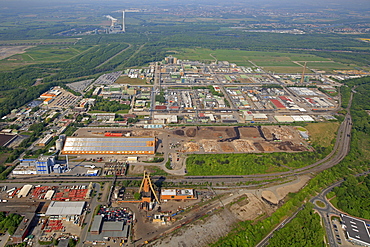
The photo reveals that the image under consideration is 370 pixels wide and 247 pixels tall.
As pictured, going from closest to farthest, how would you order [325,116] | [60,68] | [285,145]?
1. [285,145]
2. [325,116]
3. [60,68]

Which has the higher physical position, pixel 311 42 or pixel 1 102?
pixel 311 42

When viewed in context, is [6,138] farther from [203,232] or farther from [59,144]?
[203,232]

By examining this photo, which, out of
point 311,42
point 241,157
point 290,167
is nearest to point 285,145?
point 290,167

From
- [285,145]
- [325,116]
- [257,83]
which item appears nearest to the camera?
[285,145]

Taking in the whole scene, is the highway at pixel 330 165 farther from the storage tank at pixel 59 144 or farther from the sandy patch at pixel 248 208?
the storage tank at pixel 59 144

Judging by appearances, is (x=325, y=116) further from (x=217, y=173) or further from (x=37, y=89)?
(x=37, y=89)

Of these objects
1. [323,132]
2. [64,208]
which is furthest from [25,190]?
[323,132]

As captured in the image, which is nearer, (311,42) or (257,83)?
(257,83)

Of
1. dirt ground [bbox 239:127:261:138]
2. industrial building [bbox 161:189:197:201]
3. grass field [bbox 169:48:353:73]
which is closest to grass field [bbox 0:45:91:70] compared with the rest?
grass field [bbox 169:48:353:73]

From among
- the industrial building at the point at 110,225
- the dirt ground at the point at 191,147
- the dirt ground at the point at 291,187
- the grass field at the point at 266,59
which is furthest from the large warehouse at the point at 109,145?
the grass field at the point at 266,59
